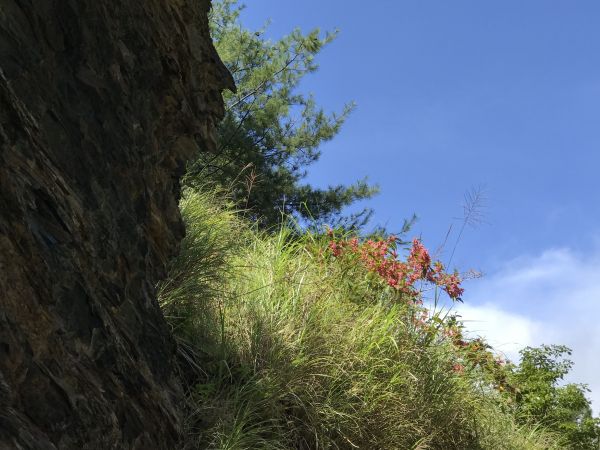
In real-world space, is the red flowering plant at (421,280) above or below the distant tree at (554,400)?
below

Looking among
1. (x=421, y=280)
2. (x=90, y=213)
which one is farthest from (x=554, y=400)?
(x=90, y=213)

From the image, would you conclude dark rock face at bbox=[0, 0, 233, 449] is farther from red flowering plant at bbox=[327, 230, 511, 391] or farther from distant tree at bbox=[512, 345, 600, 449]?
distant tree at bbox=[512, 345, 600, 449]

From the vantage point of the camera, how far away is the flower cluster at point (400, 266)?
21.5 ft

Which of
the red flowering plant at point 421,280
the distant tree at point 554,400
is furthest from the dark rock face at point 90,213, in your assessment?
the distant tree at point 554,400

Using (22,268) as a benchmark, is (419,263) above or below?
above

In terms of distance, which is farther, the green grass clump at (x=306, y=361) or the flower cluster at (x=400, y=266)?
the flower cluster at (x=400, y=266)

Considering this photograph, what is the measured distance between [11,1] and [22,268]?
3.83 feet

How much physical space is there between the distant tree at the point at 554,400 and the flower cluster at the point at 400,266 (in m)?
3.27

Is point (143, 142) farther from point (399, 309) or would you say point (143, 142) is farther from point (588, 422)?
point (588, 422)

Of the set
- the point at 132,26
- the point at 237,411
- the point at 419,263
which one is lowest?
the point at 237,411

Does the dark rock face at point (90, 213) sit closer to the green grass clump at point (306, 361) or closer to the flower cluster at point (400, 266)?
the green grass clump at point (306, 361)

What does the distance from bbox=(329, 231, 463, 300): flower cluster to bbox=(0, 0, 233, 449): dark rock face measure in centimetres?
314

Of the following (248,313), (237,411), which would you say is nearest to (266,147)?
(248,313)

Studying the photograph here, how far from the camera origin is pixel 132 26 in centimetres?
346
